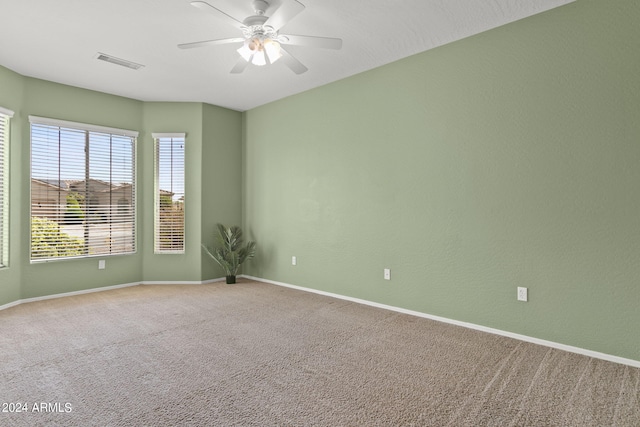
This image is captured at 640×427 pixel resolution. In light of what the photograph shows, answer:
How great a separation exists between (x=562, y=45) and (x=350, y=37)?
1789mm

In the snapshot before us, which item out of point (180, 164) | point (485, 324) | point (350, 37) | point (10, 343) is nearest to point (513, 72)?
point (350, 37)

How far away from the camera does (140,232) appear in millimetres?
5359

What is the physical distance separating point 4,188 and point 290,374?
4.07 m

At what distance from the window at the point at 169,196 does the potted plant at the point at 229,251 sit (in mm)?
507

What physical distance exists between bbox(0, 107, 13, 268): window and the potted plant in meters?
2.30

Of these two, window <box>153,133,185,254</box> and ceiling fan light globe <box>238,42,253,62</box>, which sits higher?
ceiling fan light globe <box>238,42,253,62</box>

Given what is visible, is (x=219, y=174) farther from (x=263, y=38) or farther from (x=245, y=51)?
(x=263, y=38)

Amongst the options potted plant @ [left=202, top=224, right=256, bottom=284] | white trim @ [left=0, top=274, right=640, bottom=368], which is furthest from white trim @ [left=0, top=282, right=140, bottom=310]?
potted plant @ [left=202, top=224, right=256, bottom=284]

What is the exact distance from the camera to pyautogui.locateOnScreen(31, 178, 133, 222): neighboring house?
4.46 meters

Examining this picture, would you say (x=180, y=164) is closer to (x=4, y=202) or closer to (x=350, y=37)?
(x=4, y=202)

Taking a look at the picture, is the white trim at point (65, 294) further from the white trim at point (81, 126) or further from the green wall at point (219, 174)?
the white trim at point (81, 126)

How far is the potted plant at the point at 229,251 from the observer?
5391 millimetres

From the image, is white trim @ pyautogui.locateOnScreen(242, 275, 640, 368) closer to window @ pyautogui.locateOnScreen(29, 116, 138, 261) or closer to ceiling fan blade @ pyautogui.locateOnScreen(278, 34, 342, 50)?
ceiling fan blade @ pyautogui.locateOnScreen(278, 34, 342, 50)

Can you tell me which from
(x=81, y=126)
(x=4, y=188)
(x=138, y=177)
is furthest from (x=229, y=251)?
(x=4, y=188)
